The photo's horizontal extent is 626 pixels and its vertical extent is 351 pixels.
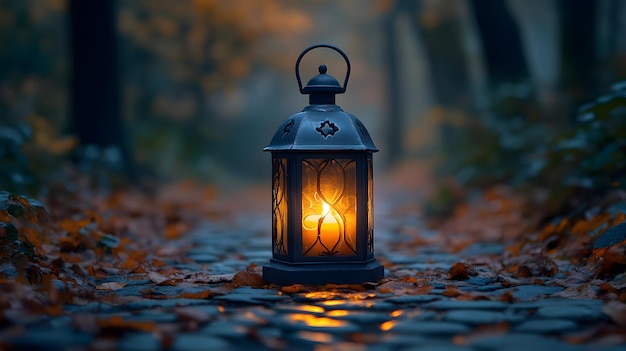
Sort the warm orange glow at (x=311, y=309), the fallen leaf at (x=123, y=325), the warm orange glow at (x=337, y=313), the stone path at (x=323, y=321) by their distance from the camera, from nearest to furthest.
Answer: the stone path at (x=323, y=321), the fallen leaf at (x=123, y=325), the warm orange glow at (x=337, y=313), the warm orange glow at (x=311, y=309)

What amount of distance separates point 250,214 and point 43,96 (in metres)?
7.98

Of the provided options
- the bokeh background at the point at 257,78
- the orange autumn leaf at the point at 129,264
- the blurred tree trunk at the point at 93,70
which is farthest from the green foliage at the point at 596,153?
the blurred tree trunk at the point at 93,70

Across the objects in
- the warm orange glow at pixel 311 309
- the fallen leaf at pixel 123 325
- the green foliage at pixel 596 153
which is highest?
the green foliage at pixel 596 153

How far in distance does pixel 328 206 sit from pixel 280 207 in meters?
0.36

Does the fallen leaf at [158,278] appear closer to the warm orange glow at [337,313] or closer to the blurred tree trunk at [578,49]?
the warm orange glow at [337,313]

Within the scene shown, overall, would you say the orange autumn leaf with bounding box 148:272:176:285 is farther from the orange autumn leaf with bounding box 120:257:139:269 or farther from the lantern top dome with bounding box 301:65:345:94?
the lantern top dome with bounding box 301:65:345:94

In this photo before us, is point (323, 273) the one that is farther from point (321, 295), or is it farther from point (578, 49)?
point (578, 49)

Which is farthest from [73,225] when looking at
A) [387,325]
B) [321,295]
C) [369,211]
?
[387,325]

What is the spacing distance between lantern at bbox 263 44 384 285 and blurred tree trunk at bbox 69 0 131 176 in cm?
806

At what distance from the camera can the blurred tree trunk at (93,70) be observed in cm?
1225

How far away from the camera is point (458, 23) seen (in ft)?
70.8

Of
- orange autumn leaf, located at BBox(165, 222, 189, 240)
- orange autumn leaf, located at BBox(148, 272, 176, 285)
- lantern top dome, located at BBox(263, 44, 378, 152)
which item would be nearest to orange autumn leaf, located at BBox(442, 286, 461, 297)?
lantern top dome, located at BBox(263, 44, 378, 152)

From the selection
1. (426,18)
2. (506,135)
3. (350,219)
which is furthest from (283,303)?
(426,18)

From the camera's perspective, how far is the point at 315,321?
3750mm
